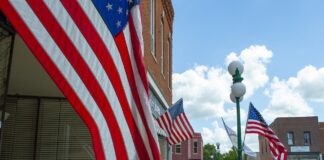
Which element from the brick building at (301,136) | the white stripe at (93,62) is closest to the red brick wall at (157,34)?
the white stripe at (93,62)

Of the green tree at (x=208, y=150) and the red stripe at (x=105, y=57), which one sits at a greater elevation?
the green tree at (x=208, y=150)

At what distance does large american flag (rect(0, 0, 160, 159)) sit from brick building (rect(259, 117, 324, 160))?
182 feet

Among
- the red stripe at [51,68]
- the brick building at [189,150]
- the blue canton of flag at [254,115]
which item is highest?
the brick building at [189,150]

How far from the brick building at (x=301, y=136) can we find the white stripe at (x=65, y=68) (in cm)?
5589

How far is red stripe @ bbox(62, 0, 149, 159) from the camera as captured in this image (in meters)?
3.13

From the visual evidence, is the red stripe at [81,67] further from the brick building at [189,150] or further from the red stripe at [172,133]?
the brick building at [189,150]

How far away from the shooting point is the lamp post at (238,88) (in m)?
9.09

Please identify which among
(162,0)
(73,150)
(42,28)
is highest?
(162,0)

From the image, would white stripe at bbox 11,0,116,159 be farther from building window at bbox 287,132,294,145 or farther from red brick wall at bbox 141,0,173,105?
building window at bbox 287,132,294,145

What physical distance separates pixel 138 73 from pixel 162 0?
37.3 feet

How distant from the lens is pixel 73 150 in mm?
8211

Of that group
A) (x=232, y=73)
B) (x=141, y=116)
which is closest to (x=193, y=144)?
(x=232, y=73)

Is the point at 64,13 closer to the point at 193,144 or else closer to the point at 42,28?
the point at 42,28

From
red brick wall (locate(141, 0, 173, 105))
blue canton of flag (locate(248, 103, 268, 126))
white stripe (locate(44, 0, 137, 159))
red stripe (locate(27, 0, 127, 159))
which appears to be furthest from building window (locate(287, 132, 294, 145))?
red stripe (locate(27, 0, 127, 159))
